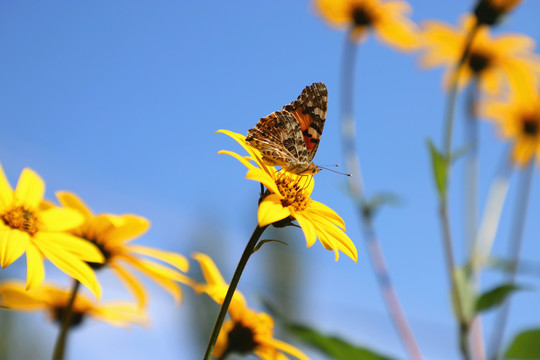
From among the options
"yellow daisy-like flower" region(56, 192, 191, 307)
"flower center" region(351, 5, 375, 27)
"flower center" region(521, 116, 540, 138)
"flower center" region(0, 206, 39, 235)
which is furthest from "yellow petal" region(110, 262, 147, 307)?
"flower center" region(521, 116, 540, 138)

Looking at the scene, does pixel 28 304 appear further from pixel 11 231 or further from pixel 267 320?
pixel 267 320

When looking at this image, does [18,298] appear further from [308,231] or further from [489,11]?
[489,11]

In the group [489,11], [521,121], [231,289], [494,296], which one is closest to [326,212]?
[231,289]

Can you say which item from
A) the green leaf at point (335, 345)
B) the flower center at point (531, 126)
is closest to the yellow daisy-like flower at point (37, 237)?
the green leaf at point (335, 345)

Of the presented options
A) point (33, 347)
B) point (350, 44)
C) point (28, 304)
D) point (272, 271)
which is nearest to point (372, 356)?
point (28, 304)

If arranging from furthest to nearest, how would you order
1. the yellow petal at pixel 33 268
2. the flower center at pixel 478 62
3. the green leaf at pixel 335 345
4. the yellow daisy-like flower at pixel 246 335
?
the flower center at pixel 478 62 → the green leaf at pixel 335 345 → the yellow daisy-like flower at pixel 246 335 → the yellow petal at pixel 33 268

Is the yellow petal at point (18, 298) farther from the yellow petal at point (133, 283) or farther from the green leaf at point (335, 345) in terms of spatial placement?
the green leaf at point (335, 345)

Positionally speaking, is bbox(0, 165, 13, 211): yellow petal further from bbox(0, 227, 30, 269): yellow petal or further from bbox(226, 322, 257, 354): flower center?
bbox(226, 322, 257, 354): flower center
